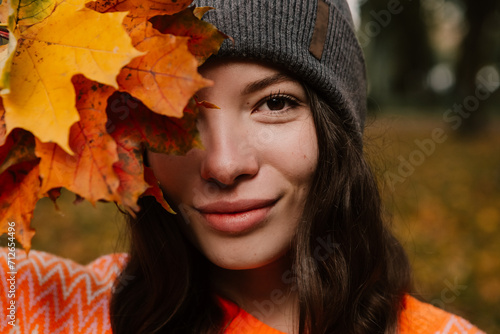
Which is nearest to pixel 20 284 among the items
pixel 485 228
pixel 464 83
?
pixel 485 228

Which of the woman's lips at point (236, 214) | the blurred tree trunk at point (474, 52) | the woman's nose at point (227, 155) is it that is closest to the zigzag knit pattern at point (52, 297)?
the woman's lips at point (236, 214)

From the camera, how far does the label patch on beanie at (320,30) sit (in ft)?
5.06

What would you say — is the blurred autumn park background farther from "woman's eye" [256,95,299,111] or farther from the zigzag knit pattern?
"woman's eye" [256,95,299,111]

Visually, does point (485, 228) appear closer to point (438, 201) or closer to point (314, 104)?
point (438, 201)

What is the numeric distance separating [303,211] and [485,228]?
3.86 metres

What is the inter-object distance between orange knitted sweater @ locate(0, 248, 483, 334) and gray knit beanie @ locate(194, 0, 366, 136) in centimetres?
71

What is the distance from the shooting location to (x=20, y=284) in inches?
59.7

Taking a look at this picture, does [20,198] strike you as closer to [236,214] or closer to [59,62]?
[59,62]

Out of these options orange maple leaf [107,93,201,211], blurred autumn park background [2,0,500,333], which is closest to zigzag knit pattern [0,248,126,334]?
blurred autumn park background [2,0,500,333]

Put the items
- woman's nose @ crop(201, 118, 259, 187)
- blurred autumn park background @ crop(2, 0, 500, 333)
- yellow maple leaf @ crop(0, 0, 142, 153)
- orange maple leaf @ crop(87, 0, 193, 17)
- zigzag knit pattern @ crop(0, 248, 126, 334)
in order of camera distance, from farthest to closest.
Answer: blurred autumn park background @ crop(2, 0, 500, 333) < zigzag knit pattern @ crop(0, 248, 126, 334) < woman's nose @ crop(201, 118, 259, 187) < orange maple leaf @ crop(87, 0, 193, 17) < yellow maple leaf @ crop(0, 0, 142, 153)

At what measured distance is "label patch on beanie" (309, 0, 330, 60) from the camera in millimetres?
1543

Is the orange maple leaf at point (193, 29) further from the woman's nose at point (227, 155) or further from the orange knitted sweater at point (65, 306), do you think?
the orange knitted sweater at point (65, 306)

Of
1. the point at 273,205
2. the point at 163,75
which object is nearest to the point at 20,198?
the point at 163,75

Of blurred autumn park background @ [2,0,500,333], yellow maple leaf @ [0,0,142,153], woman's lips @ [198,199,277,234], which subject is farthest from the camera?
blurred autumn park background @ [2,0,500,333]
